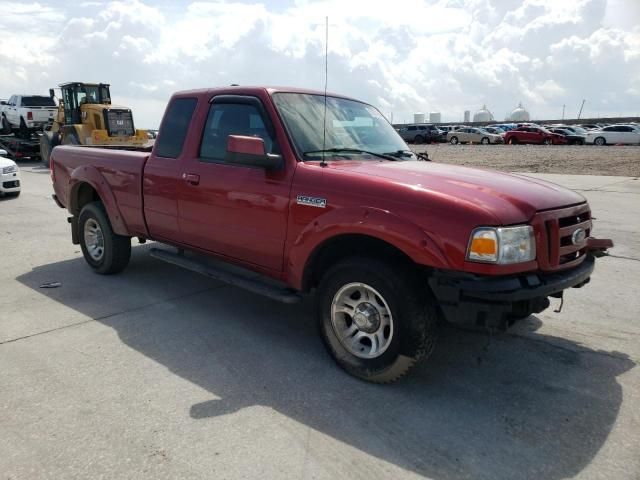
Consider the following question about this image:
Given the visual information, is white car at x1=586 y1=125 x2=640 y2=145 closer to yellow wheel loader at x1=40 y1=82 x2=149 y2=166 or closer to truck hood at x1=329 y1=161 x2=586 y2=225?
yellow wheel loader at x1=40 y1=82 x2=149 y2=166

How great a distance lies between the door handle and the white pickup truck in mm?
23594

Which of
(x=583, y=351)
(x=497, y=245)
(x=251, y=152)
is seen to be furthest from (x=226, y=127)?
(x=583, y=351)

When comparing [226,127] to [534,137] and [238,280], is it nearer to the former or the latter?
[238,280]

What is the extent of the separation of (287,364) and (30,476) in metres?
1.76

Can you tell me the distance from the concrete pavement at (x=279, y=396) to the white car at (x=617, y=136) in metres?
40.4

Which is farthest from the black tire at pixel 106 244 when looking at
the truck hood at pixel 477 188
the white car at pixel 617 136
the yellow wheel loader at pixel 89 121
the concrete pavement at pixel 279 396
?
the white car at pixel 617 136

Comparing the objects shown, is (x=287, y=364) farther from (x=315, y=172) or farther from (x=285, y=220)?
(x=315, y=172)

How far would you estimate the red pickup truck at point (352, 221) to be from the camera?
3123 millimetres

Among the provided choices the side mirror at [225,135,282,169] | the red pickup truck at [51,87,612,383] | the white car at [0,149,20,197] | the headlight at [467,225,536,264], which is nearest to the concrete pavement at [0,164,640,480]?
the red pickup truck at [51,87,612,383]

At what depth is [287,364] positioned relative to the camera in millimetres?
3924

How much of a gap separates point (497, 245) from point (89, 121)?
20.4 meters

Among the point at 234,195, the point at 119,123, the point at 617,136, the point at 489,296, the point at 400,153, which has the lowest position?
the point at 489,296

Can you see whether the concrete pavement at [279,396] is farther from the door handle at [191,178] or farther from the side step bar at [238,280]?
the door handle at [191,178]

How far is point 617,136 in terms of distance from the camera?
40219mm
